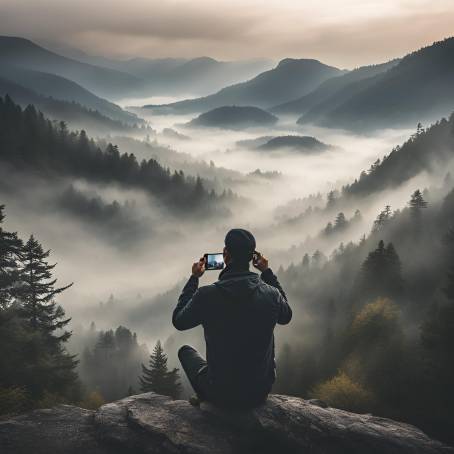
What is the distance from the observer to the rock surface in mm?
7777

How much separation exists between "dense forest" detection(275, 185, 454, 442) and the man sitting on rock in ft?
93.2

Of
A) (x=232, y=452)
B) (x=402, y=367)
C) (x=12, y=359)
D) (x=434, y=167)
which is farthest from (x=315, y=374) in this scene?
(x=434, y=167)

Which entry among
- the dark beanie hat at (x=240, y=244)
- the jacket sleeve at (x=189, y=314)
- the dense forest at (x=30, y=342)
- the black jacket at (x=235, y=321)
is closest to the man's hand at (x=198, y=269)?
the black jacket at (x=235, y=321)

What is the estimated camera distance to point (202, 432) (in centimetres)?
791

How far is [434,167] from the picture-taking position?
635ft

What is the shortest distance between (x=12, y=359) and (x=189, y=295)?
20.4 meters

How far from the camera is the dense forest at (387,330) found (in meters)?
39.1

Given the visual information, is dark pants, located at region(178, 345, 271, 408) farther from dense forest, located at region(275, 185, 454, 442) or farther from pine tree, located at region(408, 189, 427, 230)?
pine tree, located at region(408, 189, 427, 230)

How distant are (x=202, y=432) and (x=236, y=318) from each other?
8.99ft

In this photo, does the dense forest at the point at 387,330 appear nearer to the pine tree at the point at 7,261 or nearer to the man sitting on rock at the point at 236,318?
the man sitting on rock at the point at 236,318

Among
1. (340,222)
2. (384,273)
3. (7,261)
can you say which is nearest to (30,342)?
(7,261)

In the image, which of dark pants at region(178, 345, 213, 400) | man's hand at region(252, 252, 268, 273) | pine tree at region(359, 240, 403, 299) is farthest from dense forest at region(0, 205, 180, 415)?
pine tree at region(359, 240, 403, 299)

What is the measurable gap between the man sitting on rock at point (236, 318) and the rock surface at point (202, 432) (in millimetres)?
734

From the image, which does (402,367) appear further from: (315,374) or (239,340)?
(239,340)
